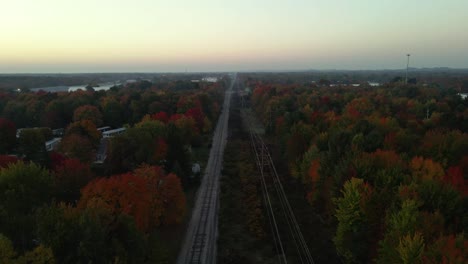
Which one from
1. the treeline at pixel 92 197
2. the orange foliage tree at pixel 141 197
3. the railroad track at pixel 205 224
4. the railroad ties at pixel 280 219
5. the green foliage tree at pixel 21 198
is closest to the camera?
the treeline at pixel 92 197

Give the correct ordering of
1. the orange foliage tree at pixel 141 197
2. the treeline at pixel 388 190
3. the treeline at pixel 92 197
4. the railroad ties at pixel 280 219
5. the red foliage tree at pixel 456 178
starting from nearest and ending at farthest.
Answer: the treeline at pixel 92 197 < the treeline at pixel 388 190 < the orange foliage tree at pixel 141 197 < the railroad ties at pixel 280 219 < the red foliage tree at pixel 456 178

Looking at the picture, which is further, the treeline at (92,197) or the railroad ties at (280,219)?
the railroad ties at (280,219)

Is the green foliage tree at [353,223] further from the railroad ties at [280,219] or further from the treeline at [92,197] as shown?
the treeline at [92,197]

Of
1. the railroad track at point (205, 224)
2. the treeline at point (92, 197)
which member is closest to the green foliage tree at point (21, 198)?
the treeline at point (92, 197)

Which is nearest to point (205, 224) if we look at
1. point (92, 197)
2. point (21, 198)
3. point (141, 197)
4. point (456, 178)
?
point (141, 197)

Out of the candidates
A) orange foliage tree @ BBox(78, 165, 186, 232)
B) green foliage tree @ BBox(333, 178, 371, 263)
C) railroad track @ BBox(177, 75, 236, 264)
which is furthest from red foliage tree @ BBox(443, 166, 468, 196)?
orange foliage tree @ BBox(78, 165, 186, 232)

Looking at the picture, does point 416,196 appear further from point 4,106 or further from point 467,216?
point 4,106

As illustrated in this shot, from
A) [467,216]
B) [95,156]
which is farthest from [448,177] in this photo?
[95,156]

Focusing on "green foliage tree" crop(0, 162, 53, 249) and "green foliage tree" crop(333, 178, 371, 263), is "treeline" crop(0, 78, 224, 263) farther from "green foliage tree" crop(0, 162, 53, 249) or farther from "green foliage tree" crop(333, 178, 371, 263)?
"green foliage tree" crop(333, 178, 371, 263)

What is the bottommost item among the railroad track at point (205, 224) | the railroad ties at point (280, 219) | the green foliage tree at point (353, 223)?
the railroad ties at point (280, 219)

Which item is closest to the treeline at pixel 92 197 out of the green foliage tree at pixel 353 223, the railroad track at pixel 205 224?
the railroad track at pixel 205 224

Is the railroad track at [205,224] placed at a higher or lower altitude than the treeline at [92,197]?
lower
